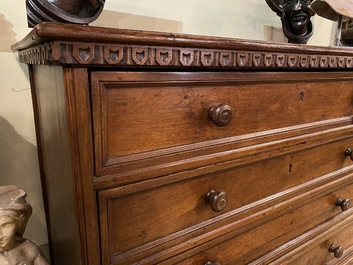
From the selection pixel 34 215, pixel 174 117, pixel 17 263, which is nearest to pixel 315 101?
pixel 174 117

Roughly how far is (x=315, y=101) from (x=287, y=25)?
297mm

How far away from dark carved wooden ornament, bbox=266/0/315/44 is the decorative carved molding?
0.30 metres

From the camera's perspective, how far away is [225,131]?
1.91ft

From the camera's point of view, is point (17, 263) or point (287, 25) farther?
point (287, 25)

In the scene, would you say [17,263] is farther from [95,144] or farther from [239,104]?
[239,104]

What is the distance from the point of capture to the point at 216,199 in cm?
59

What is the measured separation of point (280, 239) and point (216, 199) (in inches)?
14.1

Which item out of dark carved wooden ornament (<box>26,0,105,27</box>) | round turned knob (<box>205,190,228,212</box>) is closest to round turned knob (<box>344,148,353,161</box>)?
round turned knob (<box>205,190,228,212</box>)

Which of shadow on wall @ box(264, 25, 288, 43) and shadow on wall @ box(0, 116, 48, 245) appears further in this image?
shadow on wall @ box(264, 25, 288, 43)

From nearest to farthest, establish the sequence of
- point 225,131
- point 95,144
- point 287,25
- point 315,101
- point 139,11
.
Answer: point 95,144 → point 225,131 → point 315,101 → point 287,25 → point 139,11

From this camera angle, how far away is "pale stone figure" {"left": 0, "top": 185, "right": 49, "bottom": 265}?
1.81ft

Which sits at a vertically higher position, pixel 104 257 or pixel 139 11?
pixel 139 11

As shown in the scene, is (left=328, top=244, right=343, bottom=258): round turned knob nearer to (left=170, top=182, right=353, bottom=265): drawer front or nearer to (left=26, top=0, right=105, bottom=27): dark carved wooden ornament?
(left=170, top=182, right=353, bottom=265): drawer front

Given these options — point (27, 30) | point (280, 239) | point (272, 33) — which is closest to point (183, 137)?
point (280, 239)
